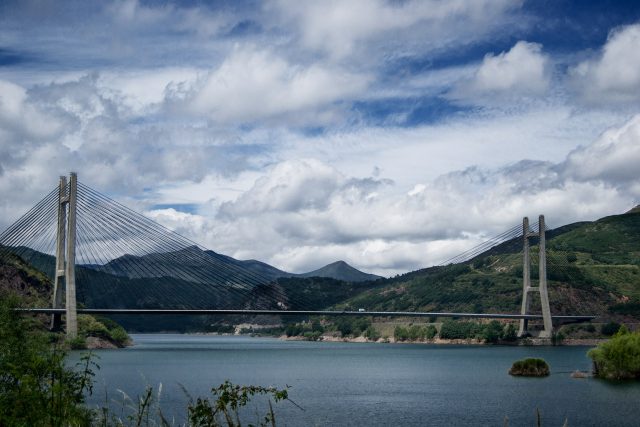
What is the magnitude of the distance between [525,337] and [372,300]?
73.8 metres

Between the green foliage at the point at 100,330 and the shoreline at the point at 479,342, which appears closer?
the green foliage at the point at 100,330

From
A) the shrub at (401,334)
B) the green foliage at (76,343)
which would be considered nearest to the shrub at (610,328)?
the shrub at (401,334)

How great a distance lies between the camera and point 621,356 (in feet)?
163

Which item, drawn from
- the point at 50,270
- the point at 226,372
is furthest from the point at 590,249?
the point at 226,372

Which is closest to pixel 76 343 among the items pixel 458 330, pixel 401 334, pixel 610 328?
pixel 458 330

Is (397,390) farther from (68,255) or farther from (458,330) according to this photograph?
(458,330)

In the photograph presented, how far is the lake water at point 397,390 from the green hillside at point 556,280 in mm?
55057

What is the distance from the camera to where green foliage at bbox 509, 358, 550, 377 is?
56.1 meters

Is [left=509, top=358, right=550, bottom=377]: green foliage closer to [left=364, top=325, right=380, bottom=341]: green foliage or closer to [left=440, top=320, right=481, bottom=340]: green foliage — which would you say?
[left=440, top=320, right=481, bottom=340]: green foliage

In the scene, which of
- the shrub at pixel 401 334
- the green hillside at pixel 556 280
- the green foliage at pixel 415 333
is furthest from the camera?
the shrub at pixel 401 334

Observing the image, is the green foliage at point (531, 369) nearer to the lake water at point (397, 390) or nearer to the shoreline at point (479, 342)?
the lake water at point (397, 390)

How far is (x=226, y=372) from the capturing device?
60.3 metres

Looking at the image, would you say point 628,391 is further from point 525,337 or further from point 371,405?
point 525,337

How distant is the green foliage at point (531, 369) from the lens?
56.1 m
